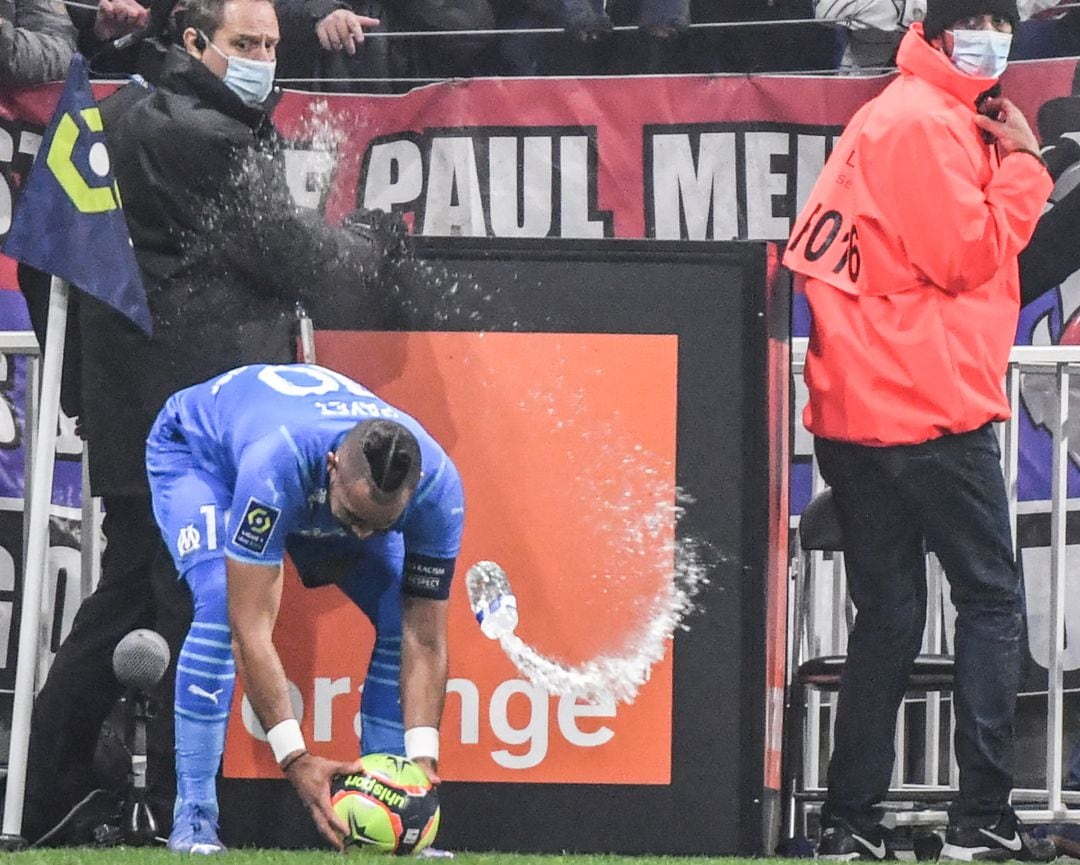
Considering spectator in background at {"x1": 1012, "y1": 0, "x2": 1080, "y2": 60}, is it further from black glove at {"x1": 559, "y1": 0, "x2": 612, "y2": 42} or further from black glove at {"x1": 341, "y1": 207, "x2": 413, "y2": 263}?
black glove at {"x1": 341, "y1": 207, "x2": 413, "y2": 263}

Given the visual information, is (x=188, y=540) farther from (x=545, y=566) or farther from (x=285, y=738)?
(x=545, y=566)

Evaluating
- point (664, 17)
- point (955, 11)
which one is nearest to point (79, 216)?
point (955, 11)

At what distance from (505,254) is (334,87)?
2334 millimetres

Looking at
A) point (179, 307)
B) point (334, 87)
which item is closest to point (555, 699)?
point (179, 307)

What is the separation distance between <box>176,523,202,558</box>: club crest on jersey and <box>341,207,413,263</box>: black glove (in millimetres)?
1006

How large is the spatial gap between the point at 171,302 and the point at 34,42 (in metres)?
1.94

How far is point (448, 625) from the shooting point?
19.0 feet

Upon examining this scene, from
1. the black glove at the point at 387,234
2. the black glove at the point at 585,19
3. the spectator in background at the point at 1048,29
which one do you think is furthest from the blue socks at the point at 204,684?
the spectator in background at the point at 1048,29

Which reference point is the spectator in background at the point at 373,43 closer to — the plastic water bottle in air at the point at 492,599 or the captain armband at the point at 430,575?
the plastic water bottle in air at the point at 492,599

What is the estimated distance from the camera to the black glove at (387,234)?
584 cm

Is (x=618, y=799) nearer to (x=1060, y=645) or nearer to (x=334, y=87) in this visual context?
(x=1060, y=645)

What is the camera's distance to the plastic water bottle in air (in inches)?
226

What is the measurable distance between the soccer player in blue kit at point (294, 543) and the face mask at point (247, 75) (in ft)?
3.29

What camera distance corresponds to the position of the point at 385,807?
4.98 meters
